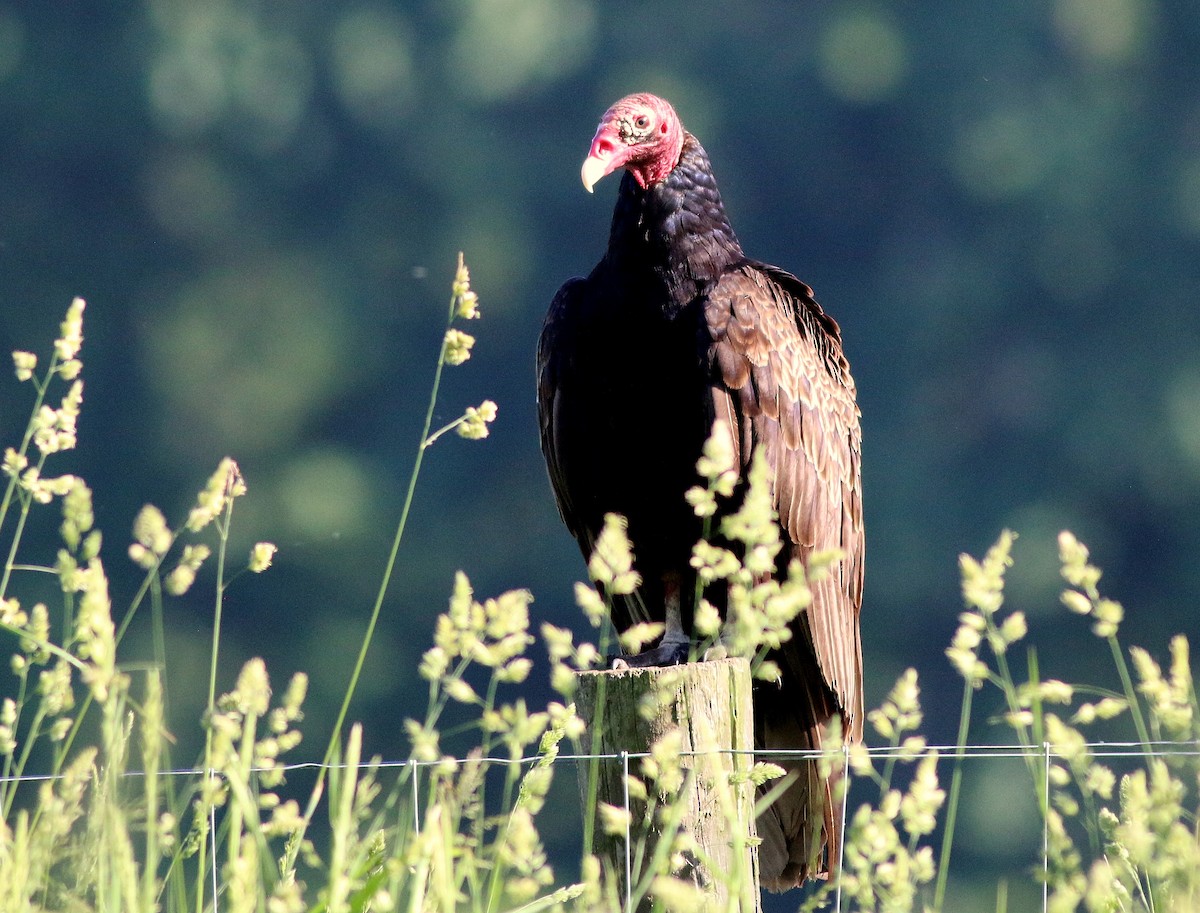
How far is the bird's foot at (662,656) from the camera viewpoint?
8.56 ft

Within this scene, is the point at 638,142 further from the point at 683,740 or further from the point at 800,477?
the point at 683,740

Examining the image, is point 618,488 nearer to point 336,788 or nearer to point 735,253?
point 735,253

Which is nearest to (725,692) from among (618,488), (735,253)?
(618,488)

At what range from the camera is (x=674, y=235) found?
8.96ft

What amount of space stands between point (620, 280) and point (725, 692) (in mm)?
1100

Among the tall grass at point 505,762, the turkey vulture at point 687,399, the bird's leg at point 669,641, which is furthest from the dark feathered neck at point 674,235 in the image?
the tall grass at point 505,762

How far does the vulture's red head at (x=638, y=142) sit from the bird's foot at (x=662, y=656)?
32.7 inches

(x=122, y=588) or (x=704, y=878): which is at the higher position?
(x=122, y=588)

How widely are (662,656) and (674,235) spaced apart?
0.76 m

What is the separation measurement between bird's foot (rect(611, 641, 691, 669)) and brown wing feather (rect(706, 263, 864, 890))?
0.59 feet

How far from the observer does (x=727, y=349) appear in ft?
8.53

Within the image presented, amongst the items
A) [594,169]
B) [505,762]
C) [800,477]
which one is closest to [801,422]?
[800,477]

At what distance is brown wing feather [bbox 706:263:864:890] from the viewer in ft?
8.32

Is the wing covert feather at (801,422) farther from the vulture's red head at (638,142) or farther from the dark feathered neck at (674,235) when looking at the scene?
the vulture's red head at (638,142)
